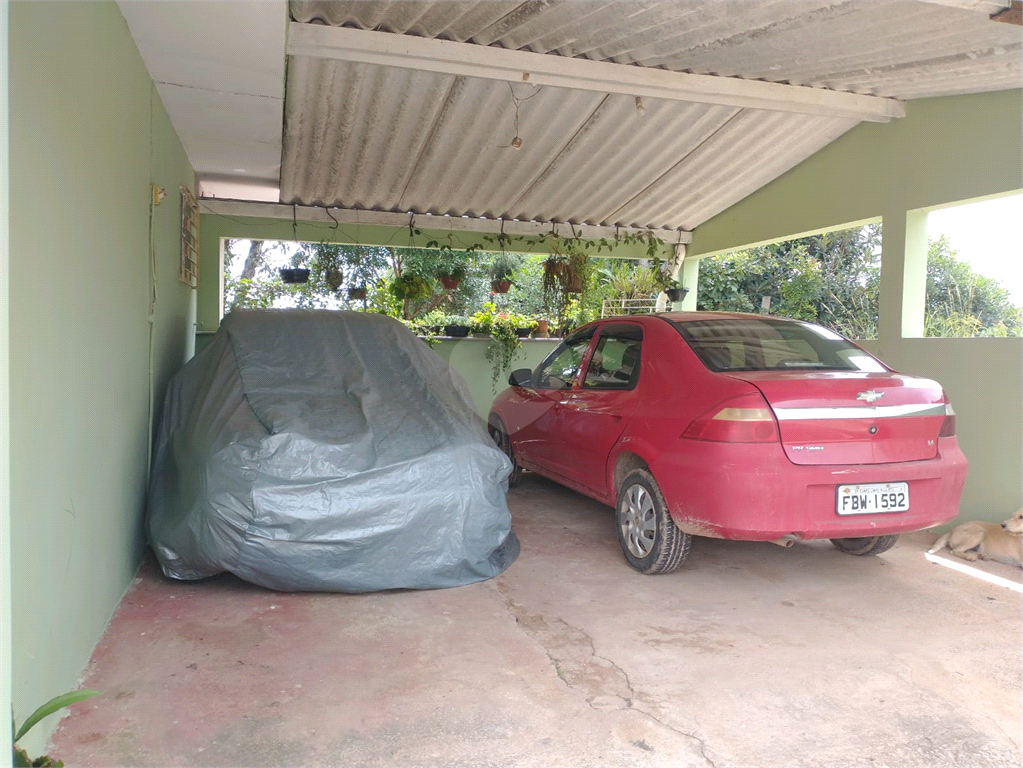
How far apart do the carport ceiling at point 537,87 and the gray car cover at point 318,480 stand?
1.79 metres

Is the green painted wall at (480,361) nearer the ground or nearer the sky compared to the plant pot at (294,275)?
nearer the ground

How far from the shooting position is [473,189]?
8086 mm

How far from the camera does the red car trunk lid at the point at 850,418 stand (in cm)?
360

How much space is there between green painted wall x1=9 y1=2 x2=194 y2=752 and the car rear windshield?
2.98 metres

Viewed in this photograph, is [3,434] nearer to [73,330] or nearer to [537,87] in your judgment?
[73,330]

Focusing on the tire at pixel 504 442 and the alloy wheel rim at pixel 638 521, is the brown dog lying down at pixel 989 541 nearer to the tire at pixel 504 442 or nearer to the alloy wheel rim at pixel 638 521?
the alloy wheel rim at pixel 638 521

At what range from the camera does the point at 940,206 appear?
5.68 meters

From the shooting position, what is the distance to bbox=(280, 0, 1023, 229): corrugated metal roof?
461 cm

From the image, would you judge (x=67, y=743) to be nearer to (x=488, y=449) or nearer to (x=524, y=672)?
(x=524, y=672)

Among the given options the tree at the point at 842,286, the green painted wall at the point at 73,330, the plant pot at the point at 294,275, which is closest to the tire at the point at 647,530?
the green painted wall at the point at 73,330

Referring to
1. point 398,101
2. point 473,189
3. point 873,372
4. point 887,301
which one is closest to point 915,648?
point 873,372

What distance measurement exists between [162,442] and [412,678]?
7.66ft

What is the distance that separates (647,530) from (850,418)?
1.28 meters

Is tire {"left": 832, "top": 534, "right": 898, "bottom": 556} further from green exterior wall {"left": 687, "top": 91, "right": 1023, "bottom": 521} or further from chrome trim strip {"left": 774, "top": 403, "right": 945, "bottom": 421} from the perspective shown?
green exterior wall {"left": 687, "top": 91, "right": 1023, "bottom": 521}
